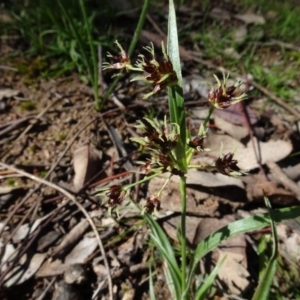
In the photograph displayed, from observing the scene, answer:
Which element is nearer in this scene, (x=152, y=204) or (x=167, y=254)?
(x=152, y=204)

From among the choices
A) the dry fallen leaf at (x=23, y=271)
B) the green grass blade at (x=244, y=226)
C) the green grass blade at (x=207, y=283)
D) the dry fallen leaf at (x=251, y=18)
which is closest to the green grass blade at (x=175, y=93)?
the green grass blade at (x=244, y=226)

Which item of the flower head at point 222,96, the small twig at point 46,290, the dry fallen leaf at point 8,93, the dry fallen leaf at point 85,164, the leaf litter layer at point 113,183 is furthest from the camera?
the dry fallen leaf at point 8,93

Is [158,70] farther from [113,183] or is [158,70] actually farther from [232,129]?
[232,129]

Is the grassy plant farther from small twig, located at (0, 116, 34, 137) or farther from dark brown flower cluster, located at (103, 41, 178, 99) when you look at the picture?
small twig, located at (0, 116, 34, 137)

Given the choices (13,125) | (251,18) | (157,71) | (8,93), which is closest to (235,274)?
(157,71)

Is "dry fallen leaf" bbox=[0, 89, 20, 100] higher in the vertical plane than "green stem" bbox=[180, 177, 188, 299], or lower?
higher

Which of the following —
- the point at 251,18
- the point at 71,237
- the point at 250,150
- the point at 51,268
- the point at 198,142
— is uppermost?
the point at 251,18

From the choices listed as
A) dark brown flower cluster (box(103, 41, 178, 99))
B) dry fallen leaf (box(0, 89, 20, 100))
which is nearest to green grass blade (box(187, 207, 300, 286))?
dark brown flower cluster (box(103, 41, 178, 99))

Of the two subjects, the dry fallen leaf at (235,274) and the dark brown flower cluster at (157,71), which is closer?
the dark brown flower cluster at (157,71)

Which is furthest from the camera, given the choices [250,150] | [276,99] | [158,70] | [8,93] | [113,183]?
[276,99]

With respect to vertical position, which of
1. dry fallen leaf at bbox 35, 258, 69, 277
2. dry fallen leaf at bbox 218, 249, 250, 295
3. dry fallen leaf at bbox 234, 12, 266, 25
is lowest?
dry fallen leaf at bbox 218, 249, 250, 295

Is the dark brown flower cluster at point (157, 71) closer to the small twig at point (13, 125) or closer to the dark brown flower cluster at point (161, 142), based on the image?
the dark brown flower cluster at point (161, 142)

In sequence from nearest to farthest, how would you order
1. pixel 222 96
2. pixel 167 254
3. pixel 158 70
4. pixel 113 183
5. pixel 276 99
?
pixel 158 70 < pixel 222 96 < pixel 167 254 < pixel 113 183 < pixel 276 99
